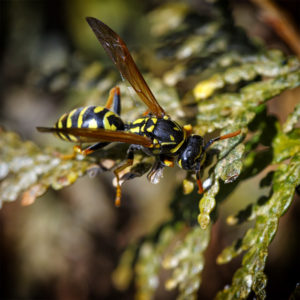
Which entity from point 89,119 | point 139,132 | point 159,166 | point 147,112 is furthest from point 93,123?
point 159,166

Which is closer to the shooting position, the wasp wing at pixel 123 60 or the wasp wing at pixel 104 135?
the wasp wing at pixel 104 135

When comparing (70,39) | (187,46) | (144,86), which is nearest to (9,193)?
(144,86)

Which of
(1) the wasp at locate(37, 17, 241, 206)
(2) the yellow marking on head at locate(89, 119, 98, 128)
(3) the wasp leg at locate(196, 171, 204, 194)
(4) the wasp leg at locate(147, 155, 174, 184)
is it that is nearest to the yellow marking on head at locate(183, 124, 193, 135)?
(1) the wasp at locate(37, 17, 241, 206)

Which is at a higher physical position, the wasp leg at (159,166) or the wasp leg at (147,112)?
the wasp leg at (147,112)

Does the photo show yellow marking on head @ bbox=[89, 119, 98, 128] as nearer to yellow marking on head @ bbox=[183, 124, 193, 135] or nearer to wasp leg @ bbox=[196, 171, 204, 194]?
yellow marking on head @ bbox=[183, 124, 193, 135]

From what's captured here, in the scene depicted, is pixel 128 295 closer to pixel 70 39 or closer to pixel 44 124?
pixel 44 124

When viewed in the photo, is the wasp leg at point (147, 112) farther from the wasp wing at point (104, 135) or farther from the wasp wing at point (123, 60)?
the wasp wing at point (104, 135)

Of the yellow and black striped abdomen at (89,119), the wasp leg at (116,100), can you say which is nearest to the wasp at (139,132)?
the yellow and black striped abdomen at (89,119)

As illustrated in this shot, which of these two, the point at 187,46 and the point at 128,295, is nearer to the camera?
the point at 187,46

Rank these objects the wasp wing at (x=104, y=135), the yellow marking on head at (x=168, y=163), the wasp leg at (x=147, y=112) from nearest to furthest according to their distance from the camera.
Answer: the wasp wing at (x=104, y=135) < the yellow marking on head at (x=168, y=163) < the wasp leg at (x=147, y=112)
